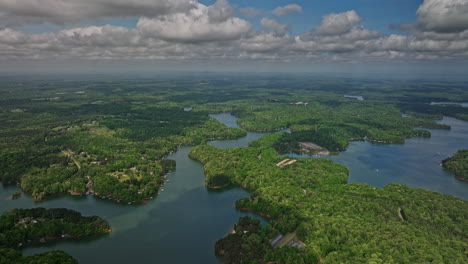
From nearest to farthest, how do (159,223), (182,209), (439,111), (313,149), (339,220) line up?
(339,220)
(159,223)
(182,209)
(313,149)
(439,111)

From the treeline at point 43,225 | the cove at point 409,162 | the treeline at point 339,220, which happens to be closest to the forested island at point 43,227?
the treeline at point 43,225

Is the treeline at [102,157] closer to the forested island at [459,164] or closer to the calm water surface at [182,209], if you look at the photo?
the calm water surface at [182,209]

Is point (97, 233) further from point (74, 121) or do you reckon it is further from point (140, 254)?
point (74, 121)

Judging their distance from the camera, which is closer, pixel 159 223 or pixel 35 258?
pixel 35 258

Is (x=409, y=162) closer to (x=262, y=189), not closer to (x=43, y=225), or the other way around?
(x=262, y=189)

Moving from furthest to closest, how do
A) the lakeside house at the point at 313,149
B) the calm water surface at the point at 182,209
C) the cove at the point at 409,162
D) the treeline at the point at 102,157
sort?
1. the lakeside house at the point at 313,149
2. the cove at the point at 409,162
3. the treeline at the point at 102,157
4. the calm water surface at the point at 182,209

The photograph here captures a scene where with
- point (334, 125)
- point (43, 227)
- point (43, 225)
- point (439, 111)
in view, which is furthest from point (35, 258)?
point (439, 111)

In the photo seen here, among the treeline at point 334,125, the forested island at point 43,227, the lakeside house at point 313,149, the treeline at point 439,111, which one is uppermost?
the treeline at point 439,111
